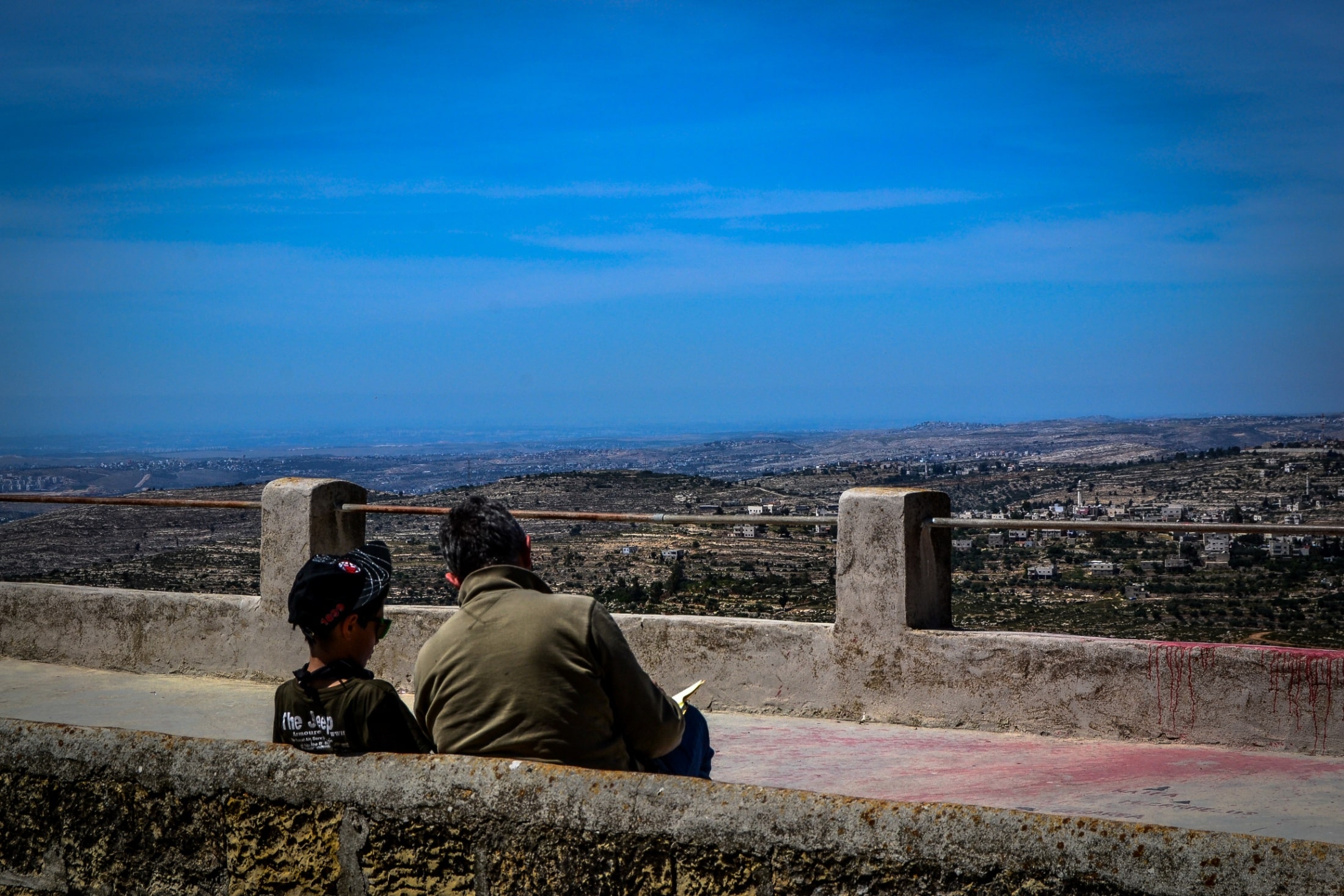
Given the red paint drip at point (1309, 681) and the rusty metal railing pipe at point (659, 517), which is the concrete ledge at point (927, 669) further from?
the rusty metal railing pipe at point (659, 517)

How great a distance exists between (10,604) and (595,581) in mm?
4140

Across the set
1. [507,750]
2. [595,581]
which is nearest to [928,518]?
[595,581]

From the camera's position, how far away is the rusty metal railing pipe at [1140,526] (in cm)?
559

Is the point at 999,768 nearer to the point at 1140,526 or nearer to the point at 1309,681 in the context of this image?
the point at 1140,526

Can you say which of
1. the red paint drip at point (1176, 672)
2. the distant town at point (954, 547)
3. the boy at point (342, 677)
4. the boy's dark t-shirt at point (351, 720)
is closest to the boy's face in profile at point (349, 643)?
the boy at point (342, 677)

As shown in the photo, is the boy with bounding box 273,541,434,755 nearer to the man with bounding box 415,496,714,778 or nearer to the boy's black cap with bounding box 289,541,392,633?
the boy's black cap with bounding box 289,541,392,633

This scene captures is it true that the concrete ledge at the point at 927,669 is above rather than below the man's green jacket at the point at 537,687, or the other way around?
below

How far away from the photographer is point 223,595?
822 cm

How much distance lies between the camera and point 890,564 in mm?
6562

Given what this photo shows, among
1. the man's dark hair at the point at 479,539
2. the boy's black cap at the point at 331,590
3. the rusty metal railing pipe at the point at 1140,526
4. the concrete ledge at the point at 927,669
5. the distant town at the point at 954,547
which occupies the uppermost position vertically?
the man's dark hair at the point at 479,539

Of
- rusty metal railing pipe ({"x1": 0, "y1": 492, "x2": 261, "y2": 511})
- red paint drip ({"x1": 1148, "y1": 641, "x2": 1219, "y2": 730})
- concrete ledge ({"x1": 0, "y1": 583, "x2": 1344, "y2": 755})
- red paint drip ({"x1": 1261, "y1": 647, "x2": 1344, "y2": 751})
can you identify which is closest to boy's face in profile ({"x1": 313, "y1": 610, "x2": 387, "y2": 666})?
concrete ledge ({"x1": 0, "y1": 583, "x2": 1344, "y2": 755})

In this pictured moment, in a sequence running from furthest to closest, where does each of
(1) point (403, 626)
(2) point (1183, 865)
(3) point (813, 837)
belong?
1. (1) point (403, 626)
2. (3) point (813, 837)
3. (2) point (1183, 865)

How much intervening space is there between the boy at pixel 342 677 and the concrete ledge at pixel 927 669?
382 cm

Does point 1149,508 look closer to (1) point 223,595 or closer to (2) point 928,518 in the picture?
(2) point 928,518
